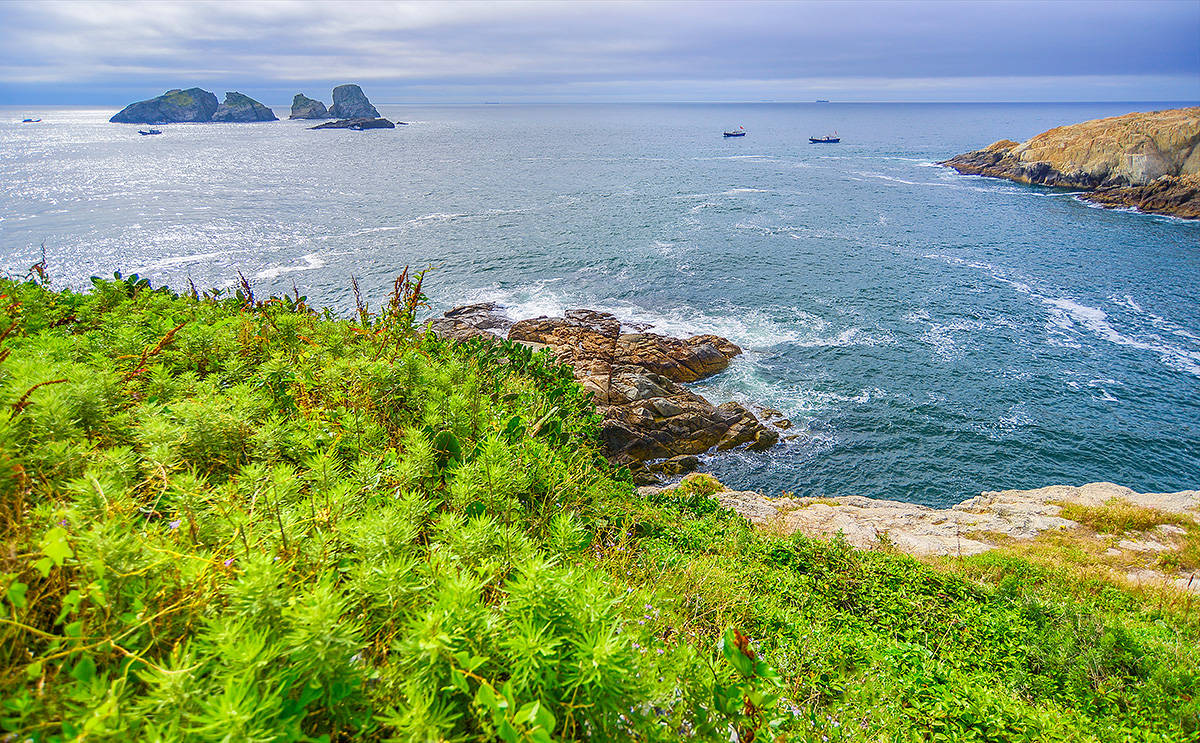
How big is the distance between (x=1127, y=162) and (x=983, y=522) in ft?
254

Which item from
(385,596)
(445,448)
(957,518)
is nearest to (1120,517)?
(957,518)

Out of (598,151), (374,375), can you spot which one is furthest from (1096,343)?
(598,151)

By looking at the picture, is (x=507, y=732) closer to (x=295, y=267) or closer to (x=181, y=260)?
(x=295, y=267)

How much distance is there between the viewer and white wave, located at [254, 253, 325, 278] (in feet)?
124

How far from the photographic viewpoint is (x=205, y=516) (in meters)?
2.85

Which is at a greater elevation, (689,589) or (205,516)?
(205,516)

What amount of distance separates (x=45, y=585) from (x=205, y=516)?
736mm

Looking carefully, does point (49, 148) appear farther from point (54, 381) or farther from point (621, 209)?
point (54, 381)

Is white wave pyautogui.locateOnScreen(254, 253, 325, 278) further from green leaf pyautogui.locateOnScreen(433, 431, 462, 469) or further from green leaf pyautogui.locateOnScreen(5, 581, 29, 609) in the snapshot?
green leaf pyautogui.locateOnScreen(5, 581, 29, 609)

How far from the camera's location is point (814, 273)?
39875 millimetres

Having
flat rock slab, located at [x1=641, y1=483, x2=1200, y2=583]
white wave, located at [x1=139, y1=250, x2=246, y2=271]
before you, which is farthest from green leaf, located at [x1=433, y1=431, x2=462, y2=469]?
white wave, located at [x1=139, y1=250, x2=246, y2=271]

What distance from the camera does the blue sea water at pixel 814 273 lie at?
74.7 ft

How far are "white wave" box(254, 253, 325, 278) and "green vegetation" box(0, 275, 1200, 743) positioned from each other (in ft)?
111

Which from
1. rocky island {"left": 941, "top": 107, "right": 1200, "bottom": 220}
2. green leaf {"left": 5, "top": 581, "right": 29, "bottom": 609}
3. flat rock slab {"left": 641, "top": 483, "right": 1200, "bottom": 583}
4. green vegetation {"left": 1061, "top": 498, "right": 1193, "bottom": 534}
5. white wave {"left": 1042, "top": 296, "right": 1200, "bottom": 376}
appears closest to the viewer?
green leaf {"left": 5, "top": 581, "right": 29, "bottom": 609}
